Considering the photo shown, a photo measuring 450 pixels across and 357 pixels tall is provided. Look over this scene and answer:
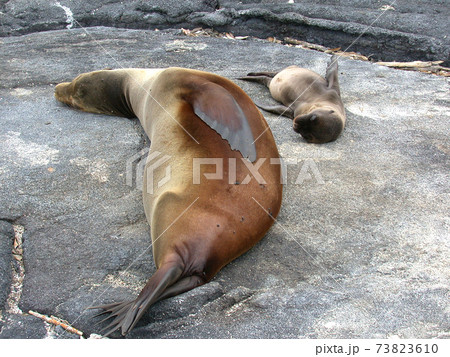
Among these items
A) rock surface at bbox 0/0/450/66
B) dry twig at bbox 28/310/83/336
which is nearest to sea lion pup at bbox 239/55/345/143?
rock surface at bbox 0/0/450/66

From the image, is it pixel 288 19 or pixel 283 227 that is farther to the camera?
pixel 288 19

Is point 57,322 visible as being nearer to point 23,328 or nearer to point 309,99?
point 23,328

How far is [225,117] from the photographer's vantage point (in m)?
2.90

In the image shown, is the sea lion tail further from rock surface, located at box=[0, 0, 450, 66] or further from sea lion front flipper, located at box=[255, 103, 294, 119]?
rock surface, located at box=[0, 0, 450, 66]

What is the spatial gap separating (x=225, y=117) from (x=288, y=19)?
15.8 ft

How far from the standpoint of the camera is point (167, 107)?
11.5ft

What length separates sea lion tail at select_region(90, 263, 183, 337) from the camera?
224cm

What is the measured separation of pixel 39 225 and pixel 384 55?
17.0 feet

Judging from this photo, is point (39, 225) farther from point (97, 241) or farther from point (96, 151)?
point (96, 151)

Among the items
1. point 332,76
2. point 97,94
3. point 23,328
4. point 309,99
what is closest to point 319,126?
point 309,99

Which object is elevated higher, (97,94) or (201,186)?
(201,186)

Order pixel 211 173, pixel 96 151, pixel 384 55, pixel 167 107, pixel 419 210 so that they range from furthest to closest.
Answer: pixel 384 55, pixel 96 151, pixel 167 107, pixel 419 210, pixel 211 173

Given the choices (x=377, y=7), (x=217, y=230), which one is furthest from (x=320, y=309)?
(x=377, y=7)

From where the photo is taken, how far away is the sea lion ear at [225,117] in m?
2.81
